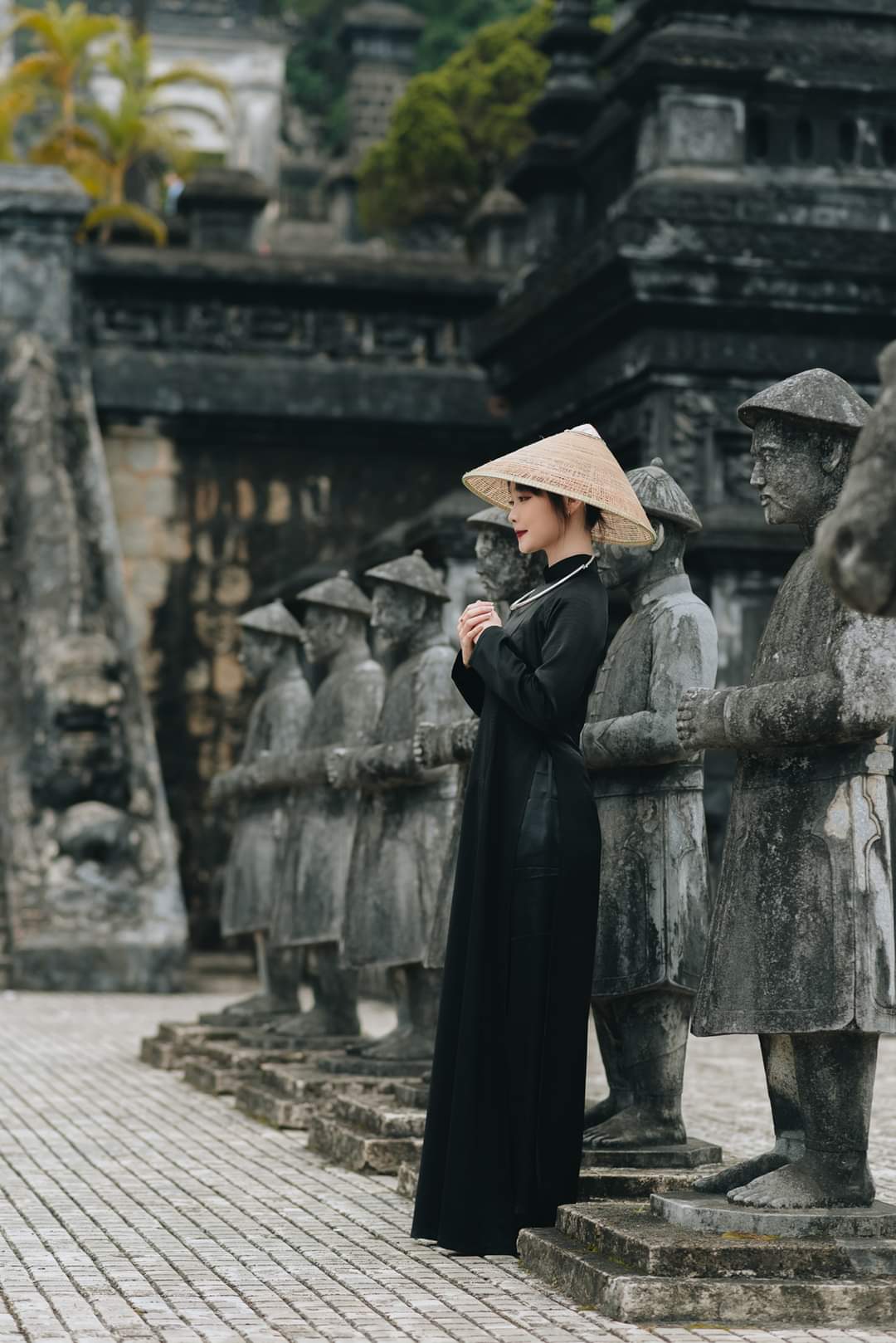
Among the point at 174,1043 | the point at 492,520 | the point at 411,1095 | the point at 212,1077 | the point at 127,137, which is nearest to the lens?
the point at 492,520

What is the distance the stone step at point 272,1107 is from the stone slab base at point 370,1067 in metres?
0.23

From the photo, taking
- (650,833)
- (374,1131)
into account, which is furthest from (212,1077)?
(650,833)

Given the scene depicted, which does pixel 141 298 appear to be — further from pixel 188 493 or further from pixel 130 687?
pixel 130 687

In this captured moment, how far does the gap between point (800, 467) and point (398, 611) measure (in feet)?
10.9

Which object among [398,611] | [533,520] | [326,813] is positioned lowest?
[326,813]

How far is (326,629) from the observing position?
1055 centimetres

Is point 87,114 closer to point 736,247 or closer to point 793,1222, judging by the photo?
point 736,247

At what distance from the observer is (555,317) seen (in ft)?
48.2

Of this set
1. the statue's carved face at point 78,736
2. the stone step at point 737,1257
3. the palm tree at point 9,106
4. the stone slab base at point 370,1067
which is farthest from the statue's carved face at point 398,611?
the palm tree at point 9,106

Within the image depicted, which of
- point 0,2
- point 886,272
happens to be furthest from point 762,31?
point 0,2

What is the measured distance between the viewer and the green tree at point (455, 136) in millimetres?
29531

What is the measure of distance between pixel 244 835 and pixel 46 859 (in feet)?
11.4

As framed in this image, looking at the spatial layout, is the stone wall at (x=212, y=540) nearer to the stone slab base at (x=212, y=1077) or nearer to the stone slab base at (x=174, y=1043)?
the stone slab base at (x=174, y=1043)

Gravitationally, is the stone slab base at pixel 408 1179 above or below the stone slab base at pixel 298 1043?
below
